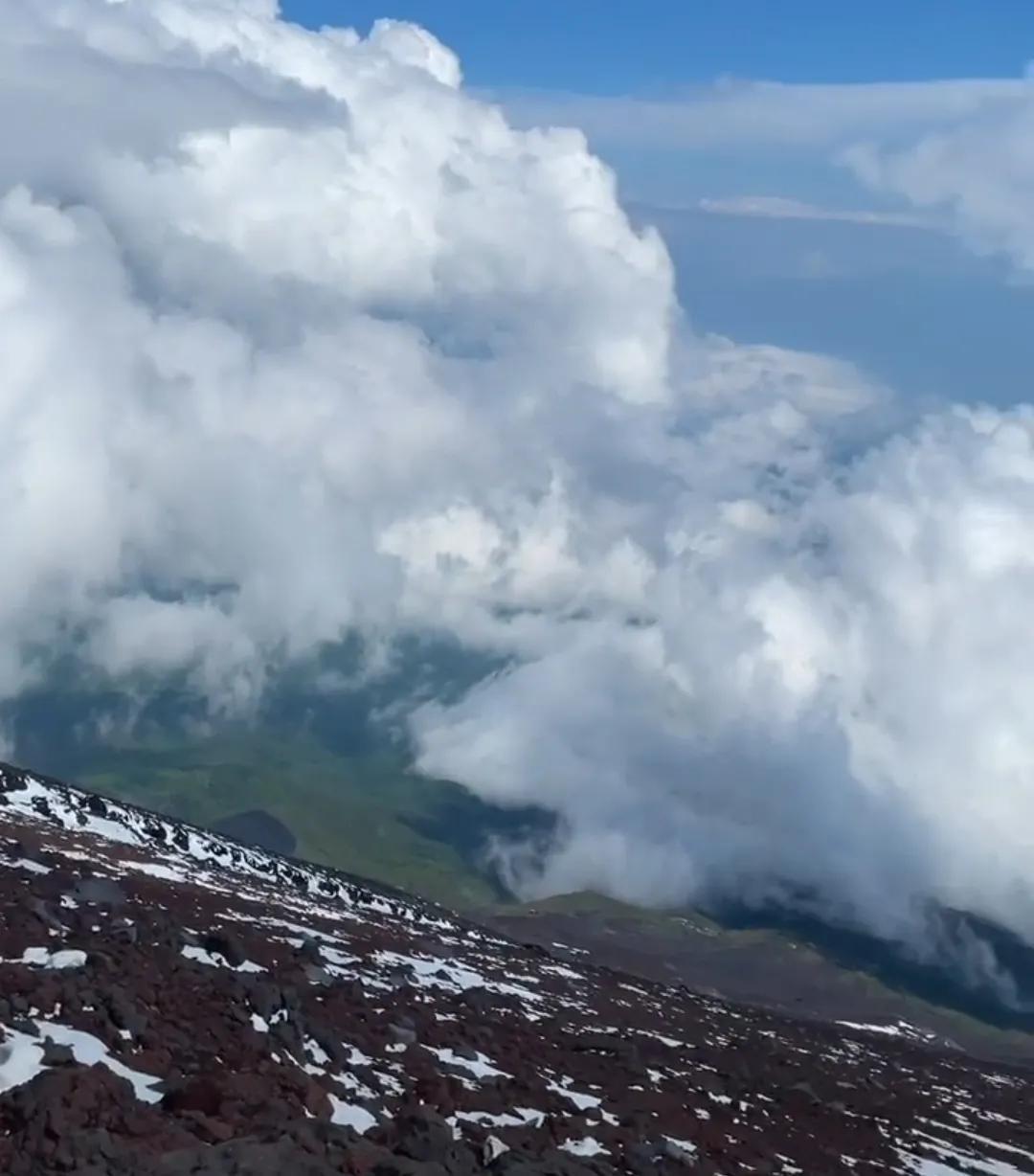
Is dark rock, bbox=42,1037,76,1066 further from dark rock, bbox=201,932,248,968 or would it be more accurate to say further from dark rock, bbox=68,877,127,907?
dark rock, bbox=68,877,127,907

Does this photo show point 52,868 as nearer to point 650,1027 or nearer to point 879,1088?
point 650,1027

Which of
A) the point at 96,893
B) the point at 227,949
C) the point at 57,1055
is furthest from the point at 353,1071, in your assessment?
the point at 96,893

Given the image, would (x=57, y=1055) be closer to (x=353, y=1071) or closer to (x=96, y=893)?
(x=353, y=1071)

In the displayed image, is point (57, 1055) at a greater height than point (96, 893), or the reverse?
point (96, 893)

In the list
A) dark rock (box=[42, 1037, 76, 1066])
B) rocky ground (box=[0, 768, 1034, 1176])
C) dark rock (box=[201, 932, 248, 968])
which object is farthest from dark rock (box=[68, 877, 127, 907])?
dark rock (box=[42, 1037, 76, 1066])

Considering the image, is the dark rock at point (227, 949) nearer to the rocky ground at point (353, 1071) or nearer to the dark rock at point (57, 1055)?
the rocky ground at point (353, 1071)

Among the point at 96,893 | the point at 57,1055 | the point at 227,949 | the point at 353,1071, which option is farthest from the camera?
the point at 96,893

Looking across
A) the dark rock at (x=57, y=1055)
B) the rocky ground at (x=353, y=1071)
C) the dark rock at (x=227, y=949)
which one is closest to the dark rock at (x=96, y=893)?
the rocky ground at (x=353, y=1071)

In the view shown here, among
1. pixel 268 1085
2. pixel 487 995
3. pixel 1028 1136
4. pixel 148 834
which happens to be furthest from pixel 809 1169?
pixel 148 834
